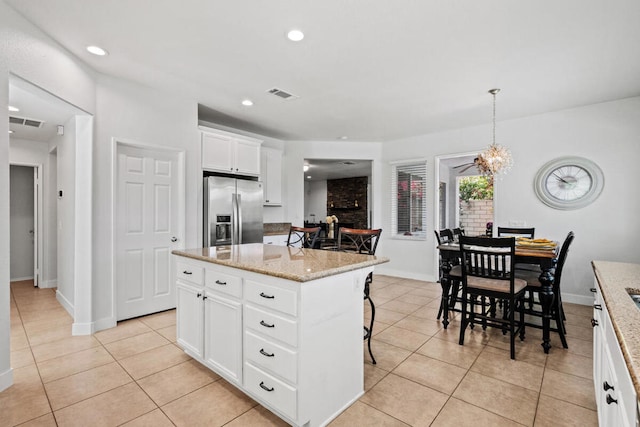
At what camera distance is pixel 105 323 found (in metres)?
3.24

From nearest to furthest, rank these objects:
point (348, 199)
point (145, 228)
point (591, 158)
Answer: point (145, 228) → point (591, 158) → point (348, 199)

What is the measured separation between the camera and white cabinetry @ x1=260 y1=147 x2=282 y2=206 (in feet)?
18.0

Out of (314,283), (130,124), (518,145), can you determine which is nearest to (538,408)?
(314,283)

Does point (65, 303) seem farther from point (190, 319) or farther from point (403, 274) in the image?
point (403, 274)

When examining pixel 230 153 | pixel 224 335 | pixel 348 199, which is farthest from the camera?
pixel 348 199

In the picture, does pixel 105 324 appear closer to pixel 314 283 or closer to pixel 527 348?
pixel 314 283

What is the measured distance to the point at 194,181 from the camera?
157 inches

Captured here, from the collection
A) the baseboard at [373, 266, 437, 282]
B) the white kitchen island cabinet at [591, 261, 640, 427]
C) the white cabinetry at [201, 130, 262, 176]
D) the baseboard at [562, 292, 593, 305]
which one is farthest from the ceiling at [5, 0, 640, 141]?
the baseboard at [373, 266, 437, 282]

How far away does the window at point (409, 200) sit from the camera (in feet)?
18.7

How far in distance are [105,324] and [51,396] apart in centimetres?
127

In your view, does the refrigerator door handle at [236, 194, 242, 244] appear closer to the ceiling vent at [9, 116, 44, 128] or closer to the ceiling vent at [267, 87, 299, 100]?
the ceiling vent at [267, 87, 299, 100]

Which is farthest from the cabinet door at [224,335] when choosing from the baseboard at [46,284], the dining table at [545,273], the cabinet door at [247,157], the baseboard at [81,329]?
the baseboard at [46,284]

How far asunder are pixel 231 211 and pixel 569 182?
470 centimetres

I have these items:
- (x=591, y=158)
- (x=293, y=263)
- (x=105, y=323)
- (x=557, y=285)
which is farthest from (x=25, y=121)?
→ (x=591, y=158)
